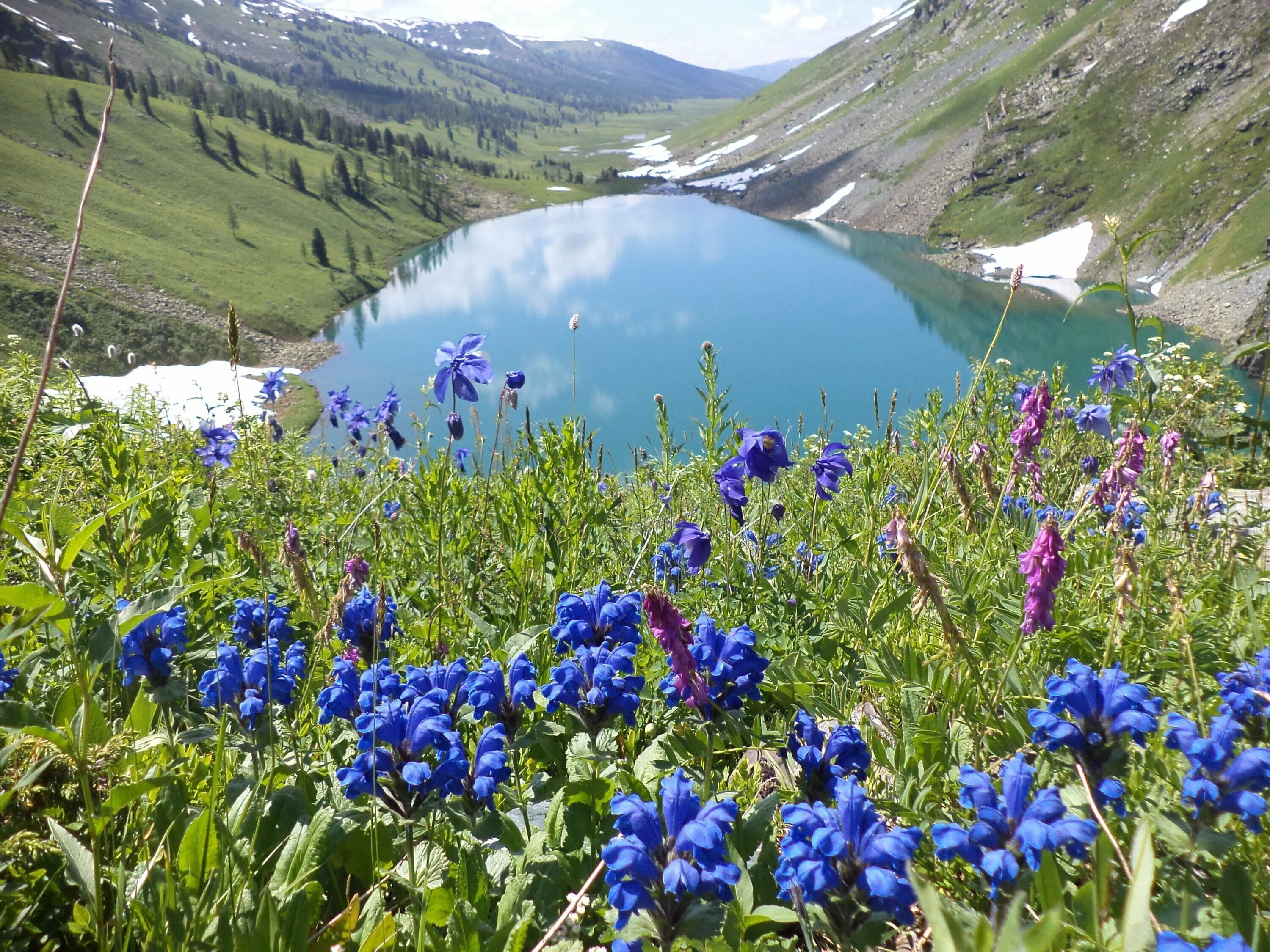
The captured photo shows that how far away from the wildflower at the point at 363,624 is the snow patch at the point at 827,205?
273 feet

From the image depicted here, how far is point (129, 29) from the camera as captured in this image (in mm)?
159625

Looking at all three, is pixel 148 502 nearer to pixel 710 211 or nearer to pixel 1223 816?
pixel 1223 816

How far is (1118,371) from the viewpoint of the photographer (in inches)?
169

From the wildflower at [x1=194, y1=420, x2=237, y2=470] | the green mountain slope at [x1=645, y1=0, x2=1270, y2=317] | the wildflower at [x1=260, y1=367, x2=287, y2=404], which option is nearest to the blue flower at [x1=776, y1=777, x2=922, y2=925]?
the wildflower at [x1=194, y1=420, x2=237, y2=470]

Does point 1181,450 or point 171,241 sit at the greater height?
point 1181,450

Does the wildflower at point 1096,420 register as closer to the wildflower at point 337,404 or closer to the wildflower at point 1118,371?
the wildflower at point 1118,371

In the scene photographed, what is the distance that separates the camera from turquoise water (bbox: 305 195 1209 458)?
1302 inches

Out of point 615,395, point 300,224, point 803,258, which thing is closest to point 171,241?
point 300,224

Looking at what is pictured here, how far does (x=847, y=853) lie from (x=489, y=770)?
814 millimetres

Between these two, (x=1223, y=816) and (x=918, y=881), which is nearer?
(x=918, y=881)

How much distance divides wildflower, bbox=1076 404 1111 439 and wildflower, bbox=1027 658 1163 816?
8.07 feet

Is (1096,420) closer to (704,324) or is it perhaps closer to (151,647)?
(151,647)

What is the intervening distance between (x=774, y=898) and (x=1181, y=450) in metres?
2.46

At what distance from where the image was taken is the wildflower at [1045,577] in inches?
71.1
